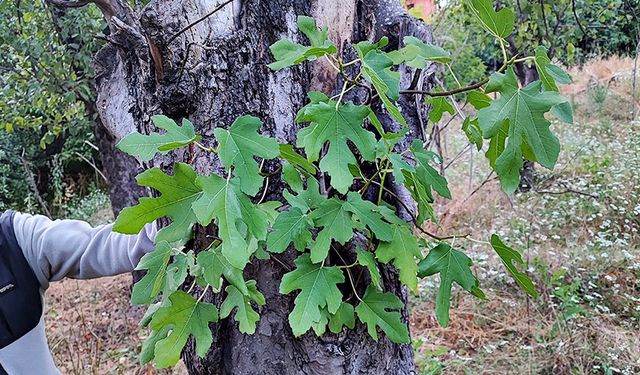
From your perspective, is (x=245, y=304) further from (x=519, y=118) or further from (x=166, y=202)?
(x=519, y=118)

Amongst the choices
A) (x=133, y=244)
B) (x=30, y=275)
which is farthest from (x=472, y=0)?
(x=30, y=275)

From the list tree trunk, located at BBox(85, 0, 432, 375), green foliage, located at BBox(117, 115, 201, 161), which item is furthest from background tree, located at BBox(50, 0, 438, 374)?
green foliage, located at BBox(117, 115, 201, 161)

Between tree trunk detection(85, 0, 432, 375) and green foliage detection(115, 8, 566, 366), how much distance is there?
50mm

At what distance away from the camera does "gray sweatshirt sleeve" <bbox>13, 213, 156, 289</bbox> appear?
142cm

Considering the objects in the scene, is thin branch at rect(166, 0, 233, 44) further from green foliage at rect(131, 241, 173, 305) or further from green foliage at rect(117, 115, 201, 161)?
green foliage at rect(131, 241, 173, 305)

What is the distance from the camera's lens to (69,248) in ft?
4.94

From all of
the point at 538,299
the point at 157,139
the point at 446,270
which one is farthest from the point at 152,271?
the point at 538,299

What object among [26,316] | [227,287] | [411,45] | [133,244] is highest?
[411,45]

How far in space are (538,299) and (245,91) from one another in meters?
2.73

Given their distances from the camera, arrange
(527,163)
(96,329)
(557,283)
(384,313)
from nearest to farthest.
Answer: (384,313) < (557,283) < (96,329) < (527,163)

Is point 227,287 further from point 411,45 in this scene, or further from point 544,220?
point 544,220

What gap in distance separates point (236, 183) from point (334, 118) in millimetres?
168

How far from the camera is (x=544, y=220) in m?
4.12

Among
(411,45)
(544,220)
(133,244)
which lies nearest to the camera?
(411,45)
